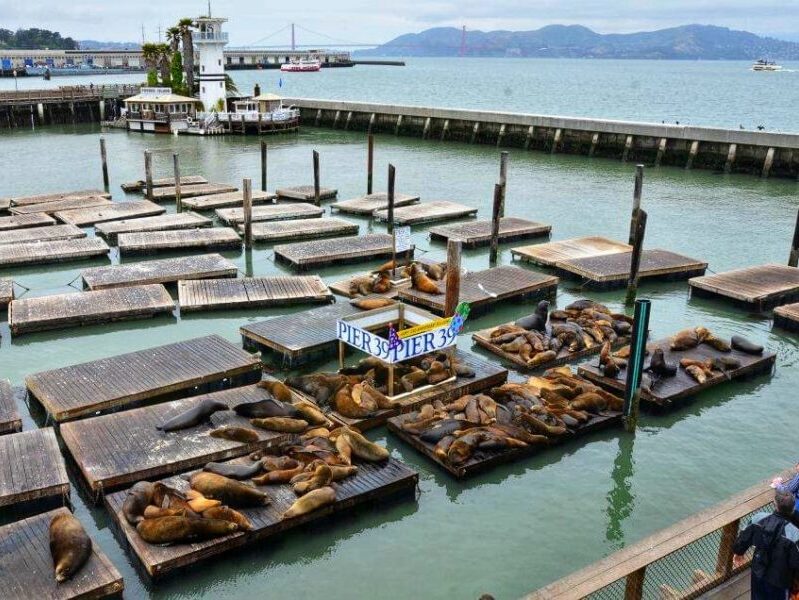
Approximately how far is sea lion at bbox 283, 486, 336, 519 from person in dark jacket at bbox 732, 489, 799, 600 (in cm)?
401

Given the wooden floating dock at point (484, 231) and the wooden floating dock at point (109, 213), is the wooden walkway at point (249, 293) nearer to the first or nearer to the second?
the wooden floating dock at point (484, 231)

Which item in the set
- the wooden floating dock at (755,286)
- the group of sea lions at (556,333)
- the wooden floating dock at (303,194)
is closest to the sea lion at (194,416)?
the group of sea lions at (556,333)

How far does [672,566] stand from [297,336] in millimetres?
7389

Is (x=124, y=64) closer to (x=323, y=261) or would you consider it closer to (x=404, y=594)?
(x=323, y=261)

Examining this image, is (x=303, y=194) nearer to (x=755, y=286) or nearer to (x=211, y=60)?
(x=755, y=286)

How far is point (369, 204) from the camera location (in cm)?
2467

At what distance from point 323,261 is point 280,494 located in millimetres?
10462

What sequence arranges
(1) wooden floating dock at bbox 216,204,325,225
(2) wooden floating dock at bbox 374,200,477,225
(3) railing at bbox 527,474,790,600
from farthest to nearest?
(2) wooden floating dock at bbox 374,200,477,225 < (1) wooden floating dock at bbox 216,204,325,225 < (3) railing at bbox 527,474,790,600

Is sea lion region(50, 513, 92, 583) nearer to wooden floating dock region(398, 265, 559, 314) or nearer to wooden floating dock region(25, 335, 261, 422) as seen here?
wooden floating dock region(25, 335, 261, 422)

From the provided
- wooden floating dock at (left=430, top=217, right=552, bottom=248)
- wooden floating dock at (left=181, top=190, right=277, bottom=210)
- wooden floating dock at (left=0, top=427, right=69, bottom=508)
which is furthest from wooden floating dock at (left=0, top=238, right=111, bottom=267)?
wooden floating dock at (left=0, top=427, right=69, bottom=508)

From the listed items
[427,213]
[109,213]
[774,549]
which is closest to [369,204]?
[427,213]

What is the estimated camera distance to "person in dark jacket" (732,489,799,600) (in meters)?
5.29

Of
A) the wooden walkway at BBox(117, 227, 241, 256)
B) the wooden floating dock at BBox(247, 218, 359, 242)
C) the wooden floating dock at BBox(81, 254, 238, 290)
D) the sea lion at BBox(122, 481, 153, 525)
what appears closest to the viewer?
the sea lion at BBox(122, 481, 153, 525)

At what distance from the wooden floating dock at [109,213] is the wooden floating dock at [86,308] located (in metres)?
7.71
